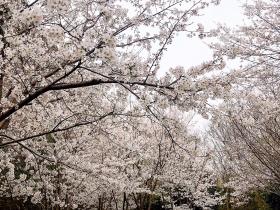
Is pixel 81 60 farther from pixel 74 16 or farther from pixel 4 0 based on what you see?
pixel 74 16

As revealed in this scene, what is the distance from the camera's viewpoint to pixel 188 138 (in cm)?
441

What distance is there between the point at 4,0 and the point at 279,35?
15.3ft

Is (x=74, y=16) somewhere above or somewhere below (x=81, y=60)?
above

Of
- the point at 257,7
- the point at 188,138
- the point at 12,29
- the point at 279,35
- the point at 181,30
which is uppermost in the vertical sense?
the point at 257,7

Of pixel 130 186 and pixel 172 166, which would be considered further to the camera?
pixel 172 166

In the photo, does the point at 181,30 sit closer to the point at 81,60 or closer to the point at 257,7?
the point at 81,60

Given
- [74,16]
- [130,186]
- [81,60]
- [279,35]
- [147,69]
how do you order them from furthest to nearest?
[130,186] → [279,35] → [74,16] → [147,69] → [81,60]

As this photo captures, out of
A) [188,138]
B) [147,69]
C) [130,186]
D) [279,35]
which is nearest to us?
[147,69]

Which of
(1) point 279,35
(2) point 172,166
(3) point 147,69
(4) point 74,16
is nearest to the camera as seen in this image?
(3) point 147,69

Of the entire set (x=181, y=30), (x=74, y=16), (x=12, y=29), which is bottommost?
(x=12, y=29)

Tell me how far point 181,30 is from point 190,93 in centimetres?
97

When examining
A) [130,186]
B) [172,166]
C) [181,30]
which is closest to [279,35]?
[181,30]

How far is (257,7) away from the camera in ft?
22.9

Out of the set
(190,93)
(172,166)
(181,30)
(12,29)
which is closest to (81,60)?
(12,29)
